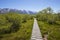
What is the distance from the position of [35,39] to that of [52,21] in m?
21.2

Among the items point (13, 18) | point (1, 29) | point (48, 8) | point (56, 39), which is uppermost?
point (48, 8)

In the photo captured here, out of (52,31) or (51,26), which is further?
(51,26)

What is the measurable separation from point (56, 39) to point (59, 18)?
87.3ft

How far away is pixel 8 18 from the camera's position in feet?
77.7

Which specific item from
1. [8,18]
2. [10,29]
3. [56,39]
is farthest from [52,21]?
[56,39]

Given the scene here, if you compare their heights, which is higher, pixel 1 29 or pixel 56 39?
pixel 1 29

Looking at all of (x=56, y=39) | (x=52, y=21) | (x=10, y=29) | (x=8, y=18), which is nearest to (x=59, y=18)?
(x=52, y=21)

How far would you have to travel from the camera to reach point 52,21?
31.5 meters

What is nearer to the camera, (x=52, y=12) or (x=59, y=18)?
(x=59, y=18)

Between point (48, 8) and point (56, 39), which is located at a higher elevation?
point (48, 8)

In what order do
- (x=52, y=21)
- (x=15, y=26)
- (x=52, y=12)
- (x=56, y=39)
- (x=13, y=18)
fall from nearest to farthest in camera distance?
(x=56, y=39) → (x=15, y=26) → (x=13, y=18) → (x=52, y=21) → (x=52, y=12)

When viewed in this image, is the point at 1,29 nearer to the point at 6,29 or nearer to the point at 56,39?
the point at 6,29

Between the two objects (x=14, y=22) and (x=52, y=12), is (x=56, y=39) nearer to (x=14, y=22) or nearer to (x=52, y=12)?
(x=14, y=22)

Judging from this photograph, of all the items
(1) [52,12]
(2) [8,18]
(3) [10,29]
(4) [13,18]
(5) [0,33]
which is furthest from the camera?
(1) [52,12]
